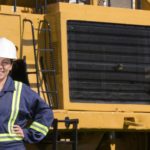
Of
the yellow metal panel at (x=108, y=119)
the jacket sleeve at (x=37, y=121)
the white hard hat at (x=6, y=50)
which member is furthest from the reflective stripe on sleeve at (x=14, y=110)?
the yellow metal panel at (x=108, y=119)

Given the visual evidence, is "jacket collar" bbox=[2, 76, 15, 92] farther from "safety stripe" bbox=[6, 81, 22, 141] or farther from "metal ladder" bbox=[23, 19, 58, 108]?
"metal ladder" bbox=[23, 19, 58, 108]

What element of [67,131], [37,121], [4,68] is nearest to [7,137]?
[37,121]

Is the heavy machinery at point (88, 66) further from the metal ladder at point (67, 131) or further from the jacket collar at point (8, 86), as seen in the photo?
the jacket collar at point (8, 86)

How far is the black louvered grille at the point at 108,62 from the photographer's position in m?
6.39

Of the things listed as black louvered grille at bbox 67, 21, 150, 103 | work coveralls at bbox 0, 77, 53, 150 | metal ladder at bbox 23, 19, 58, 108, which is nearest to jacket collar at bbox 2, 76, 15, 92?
work coveralls at bbox 0, 77, 53, 150

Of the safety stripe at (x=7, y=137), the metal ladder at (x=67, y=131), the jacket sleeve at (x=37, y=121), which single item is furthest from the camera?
the metal ladder at (x=67, y=131)

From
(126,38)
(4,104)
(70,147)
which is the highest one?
(126,38)

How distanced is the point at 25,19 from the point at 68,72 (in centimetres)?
69

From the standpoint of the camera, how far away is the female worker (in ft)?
12.9

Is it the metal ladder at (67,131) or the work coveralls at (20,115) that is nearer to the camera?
the work coveralls at (20,115)

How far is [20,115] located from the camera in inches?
159

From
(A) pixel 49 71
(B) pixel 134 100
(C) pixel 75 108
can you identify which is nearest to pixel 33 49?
(A) pixel 49 71

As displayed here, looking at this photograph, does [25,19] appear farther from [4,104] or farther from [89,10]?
[4,104]

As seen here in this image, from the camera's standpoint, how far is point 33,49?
6285 millimetres
